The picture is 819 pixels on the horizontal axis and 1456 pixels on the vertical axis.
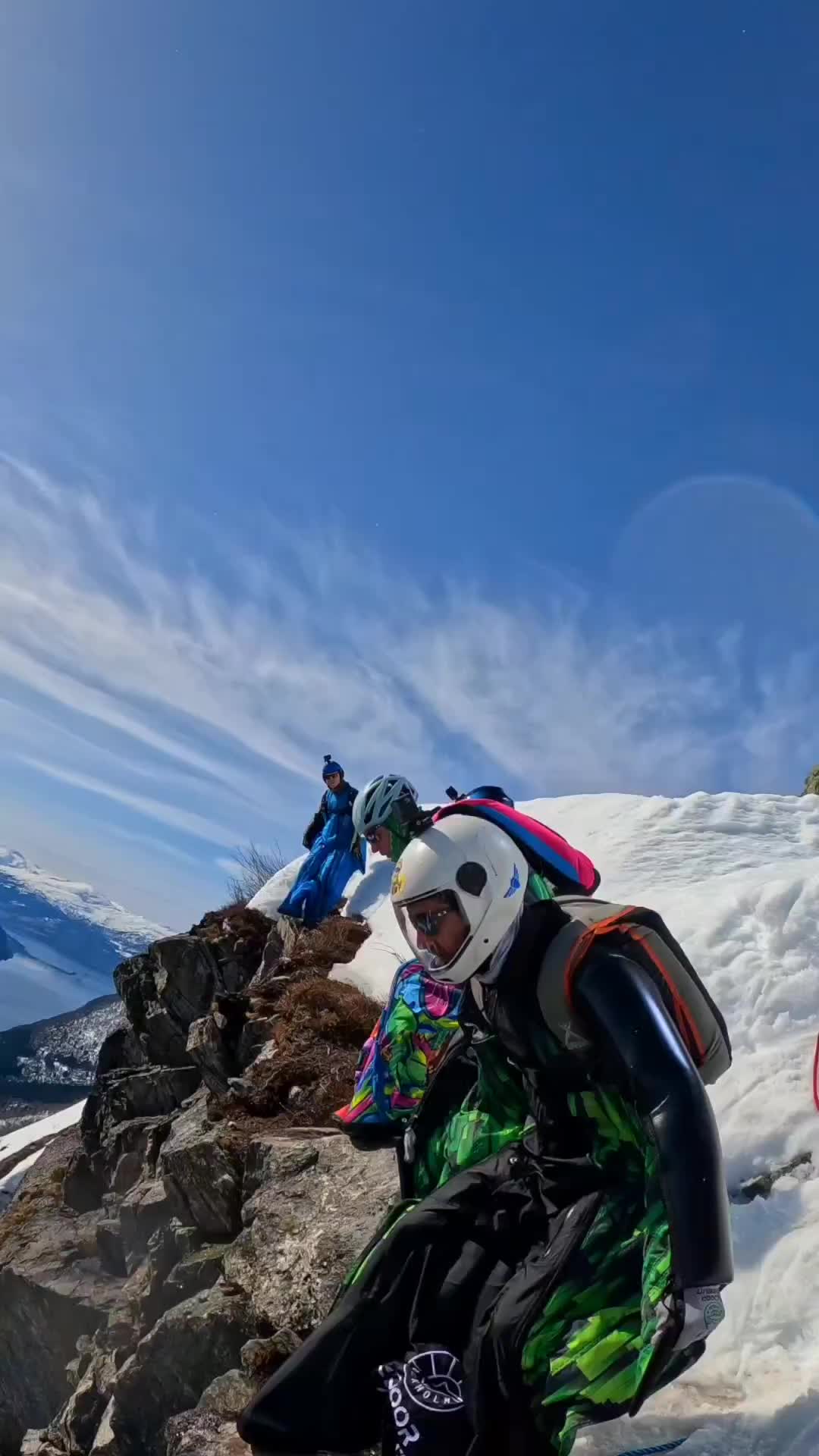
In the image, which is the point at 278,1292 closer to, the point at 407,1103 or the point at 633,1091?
the point at 407,1103

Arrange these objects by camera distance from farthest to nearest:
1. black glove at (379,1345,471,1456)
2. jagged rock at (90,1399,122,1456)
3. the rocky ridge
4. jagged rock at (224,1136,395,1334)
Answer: jagged rock at (90,1399,122,1456), the rocky ridge, jagged rock at (224,1136,395,1334), black glove at (379,1345,471,1456)

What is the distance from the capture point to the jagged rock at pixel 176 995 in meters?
15.0

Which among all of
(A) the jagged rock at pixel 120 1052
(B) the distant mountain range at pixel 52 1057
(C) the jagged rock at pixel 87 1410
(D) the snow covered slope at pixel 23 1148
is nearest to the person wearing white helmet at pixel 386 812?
(C) the jagged rock at pixel 87 1410

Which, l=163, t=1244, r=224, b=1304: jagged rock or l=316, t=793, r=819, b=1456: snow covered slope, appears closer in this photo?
l=316, t=793, r=819, b=1456: snow covered slope

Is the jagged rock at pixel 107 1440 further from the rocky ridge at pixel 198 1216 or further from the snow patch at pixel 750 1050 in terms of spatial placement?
the snow patch at pixel 750 1050

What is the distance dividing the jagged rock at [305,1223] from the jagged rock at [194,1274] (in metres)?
0.50

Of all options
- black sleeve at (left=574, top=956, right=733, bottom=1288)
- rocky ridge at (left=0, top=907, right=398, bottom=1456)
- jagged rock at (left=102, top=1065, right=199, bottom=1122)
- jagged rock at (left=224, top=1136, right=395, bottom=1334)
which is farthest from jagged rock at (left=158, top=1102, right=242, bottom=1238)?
jagged rock at (left=102, top=1065, right=199, bottom=1122)

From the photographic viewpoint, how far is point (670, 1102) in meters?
2.50

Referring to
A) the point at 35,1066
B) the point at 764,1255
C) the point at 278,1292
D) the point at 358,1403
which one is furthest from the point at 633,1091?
the point at 35,1066

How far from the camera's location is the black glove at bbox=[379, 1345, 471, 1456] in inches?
103

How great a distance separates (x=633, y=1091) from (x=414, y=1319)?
1240mm

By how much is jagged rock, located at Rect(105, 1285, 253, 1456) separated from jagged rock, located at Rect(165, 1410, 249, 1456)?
84 cm

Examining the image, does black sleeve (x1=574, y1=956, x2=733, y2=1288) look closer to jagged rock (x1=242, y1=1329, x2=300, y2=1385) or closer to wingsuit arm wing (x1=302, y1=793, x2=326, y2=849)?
jagged rock (x1=242, y1=1329, x2=300, y2=1385)

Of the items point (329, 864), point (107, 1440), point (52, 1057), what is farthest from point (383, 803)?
point (52, 1057)
